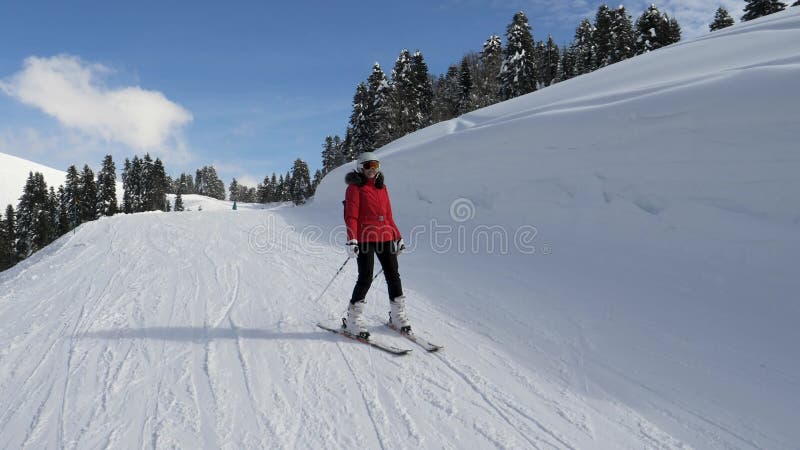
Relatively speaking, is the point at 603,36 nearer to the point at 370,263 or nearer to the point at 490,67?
the point at 490,67

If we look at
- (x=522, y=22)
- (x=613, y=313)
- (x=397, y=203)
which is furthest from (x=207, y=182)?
(x=613, y=313)

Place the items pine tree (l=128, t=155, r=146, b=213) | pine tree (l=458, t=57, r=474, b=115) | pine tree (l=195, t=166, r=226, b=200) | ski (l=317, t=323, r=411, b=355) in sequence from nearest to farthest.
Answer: ski (l=317, t=323, r=411, b=355) < pine tree (l=458, t=57, r=474, b=115) < pine tree (l=128, t=155, r=146, b=213) < pine tree (l=195, t=166, r=226, b=200)

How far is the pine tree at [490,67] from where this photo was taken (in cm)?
4609

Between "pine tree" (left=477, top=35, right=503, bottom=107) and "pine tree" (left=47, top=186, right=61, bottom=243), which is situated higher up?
"pine tree" (left=477, top=35, right=503, bottom=107)

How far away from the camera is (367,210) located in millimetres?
→ 4570

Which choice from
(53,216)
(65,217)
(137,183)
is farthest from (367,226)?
(137,183)

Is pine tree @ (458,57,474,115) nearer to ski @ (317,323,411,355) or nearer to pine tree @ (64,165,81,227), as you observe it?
ski @ (317,323,411,355)

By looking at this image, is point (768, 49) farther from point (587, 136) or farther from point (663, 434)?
point (663, 434)

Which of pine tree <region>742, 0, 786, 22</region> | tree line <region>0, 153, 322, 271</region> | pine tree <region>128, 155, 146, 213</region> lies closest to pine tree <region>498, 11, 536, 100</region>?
pine tree <region>742, 0, 786, 22</region>

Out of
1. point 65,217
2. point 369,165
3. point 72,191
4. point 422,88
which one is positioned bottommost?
point 65,217

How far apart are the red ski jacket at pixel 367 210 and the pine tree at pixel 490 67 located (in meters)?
43.2

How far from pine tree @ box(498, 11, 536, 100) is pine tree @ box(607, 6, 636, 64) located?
8252mm

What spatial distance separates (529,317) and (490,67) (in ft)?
152

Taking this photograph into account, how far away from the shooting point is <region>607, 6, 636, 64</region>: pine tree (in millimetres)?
41219
